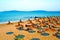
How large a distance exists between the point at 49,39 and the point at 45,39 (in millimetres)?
299

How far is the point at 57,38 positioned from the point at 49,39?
686mm

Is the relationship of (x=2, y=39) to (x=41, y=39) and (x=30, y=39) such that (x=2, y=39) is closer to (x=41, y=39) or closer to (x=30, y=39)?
(x=30, y=39)

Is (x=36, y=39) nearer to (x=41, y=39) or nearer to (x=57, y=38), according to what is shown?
(x=41, y=39)

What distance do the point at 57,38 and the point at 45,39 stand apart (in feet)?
3.20

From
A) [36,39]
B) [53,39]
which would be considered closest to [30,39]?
[36,39]

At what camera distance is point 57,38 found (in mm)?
7273

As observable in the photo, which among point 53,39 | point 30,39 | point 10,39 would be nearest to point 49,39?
point 53,39

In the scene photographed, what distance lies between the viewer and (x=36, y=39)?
23.0ft

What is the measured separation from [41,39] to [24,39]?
4.21 ft

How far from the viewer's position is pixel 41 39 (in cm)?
711

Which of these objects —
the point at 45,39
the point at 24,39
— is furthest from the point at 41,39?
the point at 24,39

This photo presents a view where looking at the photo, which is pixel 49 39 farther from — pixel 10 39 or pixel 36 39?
pixel 10 39

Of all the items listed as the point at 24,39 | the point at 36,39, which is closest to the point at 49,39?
the point at 36,39

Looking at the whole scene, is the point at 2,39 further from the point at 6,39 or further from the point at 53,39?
the point at 53,39
